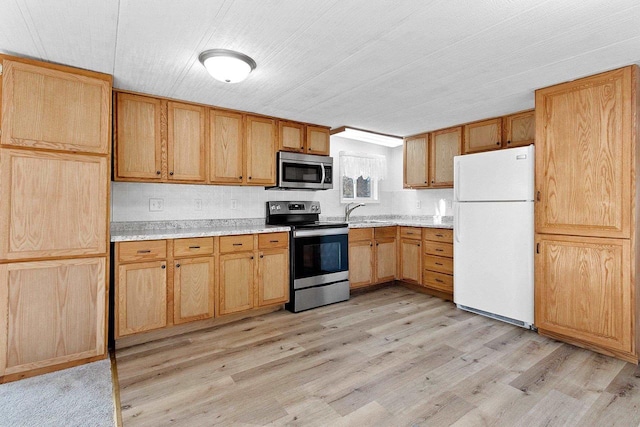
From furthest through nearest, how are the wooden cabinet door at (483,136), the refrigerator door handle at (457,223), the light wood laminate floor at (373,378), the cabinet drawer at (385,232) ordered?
the cabinet drawer at (385,232)
the wooden cabinet door at (483,136)
the refrigerator door handle at (457,223)
the light wood laminate floor at (373,378)

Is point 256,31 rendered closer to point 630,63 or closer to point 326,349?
point 326,349

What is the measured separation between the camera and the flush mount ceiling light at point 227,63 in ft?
7.09

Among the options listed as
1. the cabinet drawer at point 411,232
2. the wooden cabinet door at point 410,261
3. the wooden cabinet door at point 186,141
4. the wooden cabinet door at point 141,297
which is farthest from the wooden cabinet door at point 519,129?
the wooden cabinet door at point 141,297

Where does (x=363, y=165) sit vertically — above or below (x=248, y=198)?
above

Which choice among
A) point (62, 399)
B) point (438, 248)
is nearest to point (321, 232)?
point (438, 248)

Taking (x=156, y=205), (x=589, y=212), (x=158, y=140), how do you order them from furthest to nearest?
(x=156, y=205) < (x=158, y=140) < (x=589, y=212)

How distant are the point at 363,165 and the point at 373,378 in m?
3.24

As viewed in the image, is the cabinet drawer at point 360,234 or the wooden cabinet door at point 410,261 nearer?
the cabinet drawer at point 360,234

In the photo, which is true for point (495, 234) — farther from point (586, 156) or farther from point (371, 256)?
point (371, 256)

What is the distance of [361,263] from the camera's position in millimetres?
4176

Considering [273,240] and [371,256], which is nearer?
[273,240]

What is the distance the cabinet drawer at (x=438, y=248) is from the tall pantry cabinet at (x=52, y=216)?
3339 mm

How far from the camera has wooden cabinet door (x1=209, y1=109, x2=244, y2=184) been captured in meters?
3.34

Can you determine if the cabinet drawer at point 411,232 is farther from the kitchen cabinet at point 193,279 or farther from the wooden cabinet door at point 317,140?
the kitchen cabinet at point 193,279
